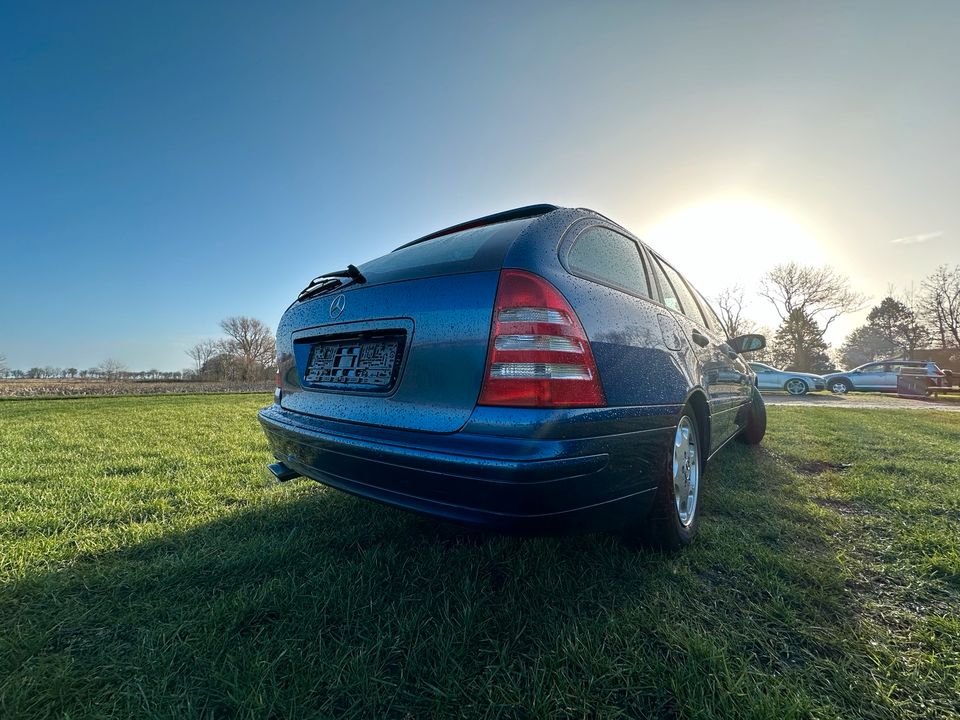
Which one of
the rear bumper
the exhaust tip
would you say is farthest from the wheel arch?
the exhaust tip

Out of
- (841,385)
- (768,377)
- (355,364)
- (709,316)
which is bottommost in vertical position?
(841,385)

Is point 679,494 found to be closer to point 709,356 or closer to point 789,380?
point 709,356

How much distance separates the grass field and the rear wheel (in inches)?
749

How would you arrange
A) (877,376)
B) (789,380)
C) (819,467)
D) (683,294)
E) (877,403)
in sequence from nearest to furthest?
(683,294)
(819,467)
(877,403)
(789,380)
(877,376)

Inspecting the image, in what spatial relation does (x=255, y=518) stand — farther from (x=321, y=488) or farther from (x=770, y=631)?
(x=770, y=631)

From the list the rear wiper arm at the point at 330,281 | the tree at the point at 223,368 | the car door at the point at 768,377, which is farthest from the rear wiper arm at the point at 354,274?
the tree at the point at 223,368

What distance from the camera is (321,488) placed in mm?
2924

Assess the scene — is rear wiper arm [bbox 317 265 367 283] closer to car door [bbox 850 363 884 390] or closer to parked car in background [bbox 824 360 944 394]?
parked car in background [bbox 824 360 944 394]

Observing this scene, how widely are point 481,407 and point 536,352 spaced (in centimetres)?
24

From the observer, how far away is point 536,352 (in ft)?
4.20

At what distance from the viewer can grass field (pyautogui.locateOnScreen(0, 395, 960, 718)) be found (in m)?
1.11

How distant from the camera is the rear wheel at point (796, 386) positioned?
59.6 ft

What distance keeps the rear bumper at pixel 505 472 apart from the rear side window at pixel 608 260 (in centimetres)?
57

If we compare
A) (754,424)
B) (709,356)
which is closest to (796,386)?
(754,424)
